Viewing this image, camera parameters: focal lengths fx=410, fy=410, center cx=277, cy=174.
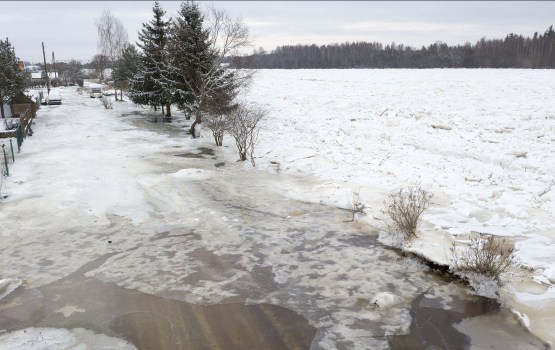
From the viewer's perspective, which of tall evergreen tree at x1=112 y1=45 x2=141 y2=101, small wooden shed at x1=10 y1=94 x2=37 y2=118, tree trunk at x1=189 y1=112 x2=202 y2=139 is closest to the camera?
tree trunk at x1=189 y1=112 x2=202 y2=139

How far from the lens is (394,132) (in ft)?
64.0

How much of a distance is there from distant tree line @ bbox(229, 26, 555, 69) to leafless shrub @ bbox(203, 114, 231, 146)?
46.7 metres

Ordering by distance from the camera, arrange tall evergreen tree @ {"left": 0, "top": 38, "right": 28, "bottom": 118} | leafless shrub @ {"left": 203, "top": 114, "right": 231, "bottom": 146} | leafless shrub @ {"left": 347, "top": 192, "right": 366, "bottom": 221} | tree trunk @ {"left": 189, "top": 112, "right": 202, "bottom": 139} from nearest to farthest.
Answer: leafless shrub @ {"left": 347, "top": 192, "right": 366, "bottom": 221} < leafless shrub @ {"left": 203, "top": 114, "right": 231, "bottom": 146} < tree trunk @ {"left": 189, "top": 112, "right": 202, "bottom": 139} < tall evergreen tree @ {"left": 0, "top": 38, "right": 28, "bottom": 118}

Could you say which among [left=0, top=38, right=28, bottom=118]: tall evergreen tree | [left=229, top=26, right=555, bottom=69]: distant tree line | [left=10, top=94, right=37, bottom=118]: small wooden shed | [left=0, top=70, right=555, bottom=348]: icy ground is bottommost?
[left=0, top=70, right=555, bottom=348]: icy ground

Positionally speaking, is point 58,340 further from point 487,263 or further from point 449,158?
point 449,158

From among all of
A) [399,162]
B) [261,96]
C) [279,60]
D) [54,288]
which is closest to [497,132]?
[399,162]

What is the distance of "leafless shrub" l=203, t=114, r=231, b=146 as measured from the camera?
1896 centimetres

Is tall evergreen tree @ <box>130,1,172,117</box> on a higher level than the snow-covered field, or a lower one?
higher

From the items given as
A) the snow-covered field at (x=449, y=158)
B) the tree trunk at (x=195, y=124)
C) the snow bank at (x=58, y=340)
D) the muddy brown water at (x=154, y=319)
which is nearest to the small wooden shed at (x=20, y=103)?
the tree trunk at (x=195, y=124)

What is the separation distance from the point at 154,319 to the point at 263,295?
A: 174cm

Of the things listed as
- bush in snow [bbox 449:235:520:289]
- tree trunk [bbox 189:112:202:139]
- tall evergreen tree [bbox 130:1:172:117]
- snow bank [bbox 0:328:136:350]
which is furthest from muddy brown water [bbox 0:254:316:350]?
tall evergreen tree [bbox 130:1:172:117]

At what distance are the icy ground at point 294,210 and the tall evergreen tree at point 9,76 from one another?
8.62 metres

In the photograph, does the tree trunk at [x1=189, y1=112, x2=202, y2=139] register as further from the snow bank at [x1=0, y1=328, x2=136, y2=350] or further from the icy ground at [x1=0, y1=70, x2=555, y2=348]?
the snow bank at [x1=0, y1=328, x2=136, y2=350]

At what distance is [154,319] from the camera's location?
6.14 metres
